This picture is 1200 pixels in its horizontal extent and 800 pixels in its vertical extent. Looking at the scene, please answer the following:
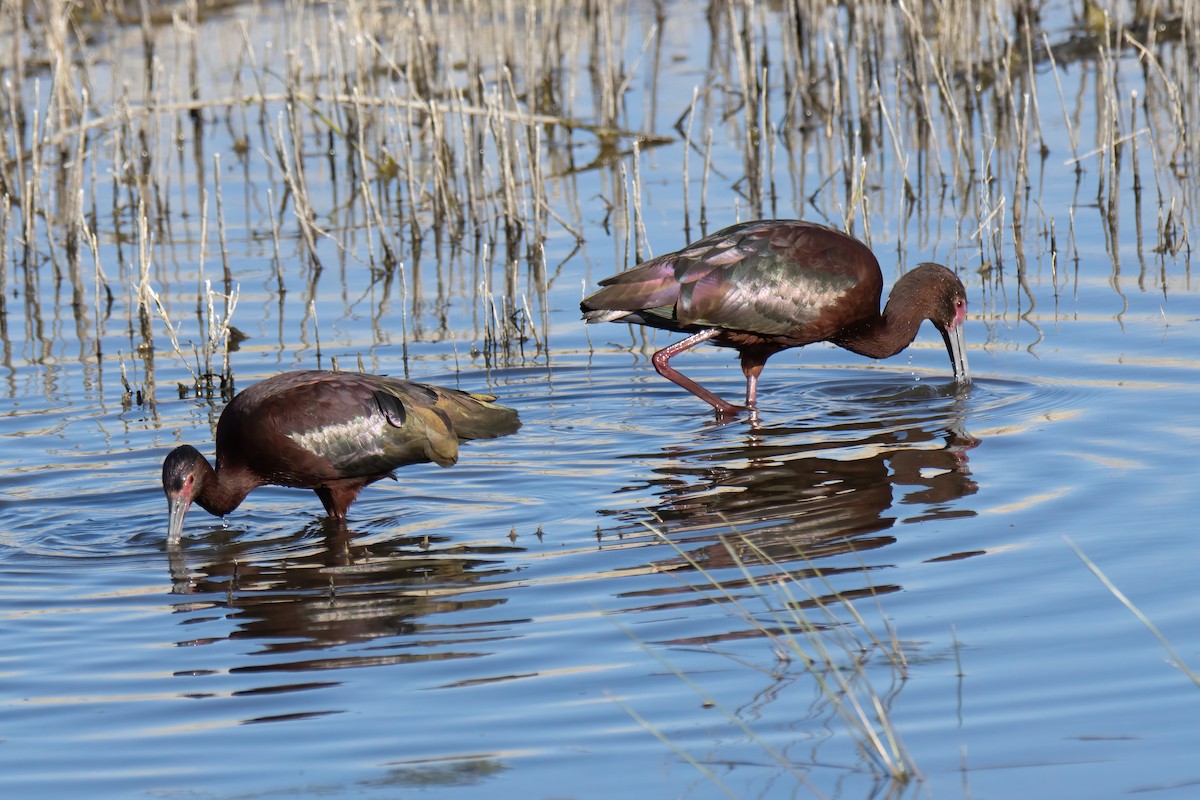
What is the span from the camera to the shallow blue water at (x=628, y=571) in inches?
171

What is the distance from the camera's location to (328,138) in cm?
1413

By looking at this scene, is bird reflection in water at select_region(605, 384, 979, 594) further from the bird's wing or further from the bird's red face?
the bird's red face

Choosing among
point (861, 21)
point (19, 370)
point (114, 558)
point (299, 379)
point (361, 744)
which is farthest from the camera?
point (861, 21)

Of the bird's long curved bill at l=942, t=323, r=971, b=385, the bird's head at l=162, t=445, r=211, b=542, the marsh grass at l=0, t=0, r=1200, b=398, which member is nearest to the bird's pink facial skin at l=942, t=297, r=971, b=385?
the bird's long curved bill at l=942, t=323, r=971, b=385

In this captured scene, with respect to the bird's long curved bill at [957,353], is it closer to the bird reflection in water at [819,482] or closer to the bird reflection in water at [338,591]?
the bird reflection in water at [819,482]

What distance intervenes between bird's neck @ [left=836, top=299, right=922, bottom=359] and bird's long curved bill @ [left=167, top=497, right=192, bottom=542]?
3406 millimetres

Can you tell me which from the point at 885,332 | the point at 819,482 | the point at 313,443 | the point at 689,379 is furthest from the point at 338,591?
the point at 885,332

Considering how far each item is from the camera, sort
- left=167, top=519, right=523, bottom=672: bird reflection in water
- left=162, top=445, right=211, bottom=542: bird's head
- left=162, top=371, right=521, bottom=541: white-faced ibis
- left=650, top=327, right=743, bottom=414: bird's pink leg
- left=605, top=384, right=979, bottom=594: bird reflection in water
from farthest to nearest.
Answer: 1. left=650, top=327, right=743, bottom=414: bird's pink leg
2. left=162, top=371, right=521, bottom=541: white-faced ibis
3. left=162, top=445, right=211, bottom=542: bird's head
4. left=605, top=384, right=979, bottom=594: bird reflection in water
5. left=167, top=519, right=523, bottom=672: bird reflection in water

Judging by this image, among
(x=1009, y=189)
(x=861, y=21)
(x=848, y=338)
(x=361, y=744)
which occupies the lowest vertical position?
(x=361, y=744)

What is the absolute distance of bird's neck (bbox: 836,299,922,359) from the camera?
333 inches

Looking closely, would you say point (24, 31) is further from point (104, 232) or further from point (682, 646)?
point (682, 646)

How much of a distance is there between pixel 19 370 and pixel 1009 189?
632 centimetres

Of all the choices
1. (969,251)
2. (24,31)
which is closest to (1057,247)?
(969,251)

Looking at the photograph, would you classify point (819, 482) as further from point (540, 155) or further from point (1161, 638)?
point (540, 155)
